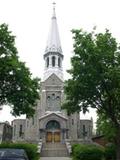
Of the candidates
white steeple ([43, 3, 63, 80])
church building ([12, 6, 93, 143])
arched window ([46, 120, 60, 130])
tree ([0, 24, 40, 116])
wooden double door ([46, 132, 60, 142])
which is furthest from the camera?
white steeple ([43, 3, 63, 80])

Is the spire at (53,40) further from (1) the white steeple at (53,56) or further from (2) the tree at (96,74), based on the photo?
(2) the tree at (96,74)

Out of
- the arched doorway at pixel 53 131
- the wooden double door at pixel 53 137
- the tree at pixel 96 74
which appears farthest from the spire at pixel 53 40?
the tree at pixel 96 74

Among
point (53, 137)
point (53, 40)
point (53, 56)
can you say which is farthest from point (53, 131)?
point (53, 40)

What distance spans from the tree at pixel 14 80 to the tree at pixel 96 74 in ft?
12.7

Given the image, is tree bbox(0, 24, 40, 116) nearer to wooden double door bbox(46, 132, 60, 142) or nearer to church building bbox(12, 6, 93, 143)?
church building bbox(12, 6, 93, 143)

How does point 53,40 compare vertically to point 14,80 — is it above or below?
above

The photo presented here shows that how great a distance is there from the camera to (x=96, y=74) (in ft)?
94.0

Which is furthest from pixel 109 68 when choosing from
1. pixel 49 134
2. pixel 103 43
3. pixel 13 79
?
pixel 49 134

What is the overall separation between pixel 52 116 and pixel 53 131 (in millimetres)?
2881

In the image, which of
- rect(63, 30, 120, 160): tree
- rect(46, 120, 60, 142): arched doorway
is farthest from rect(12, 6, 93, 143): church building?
rect(63, 30, 120, 160): tree

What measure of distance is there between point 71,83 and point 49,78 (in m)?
40.3

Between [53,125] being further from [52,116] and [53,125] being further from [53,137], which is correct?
[53,137]

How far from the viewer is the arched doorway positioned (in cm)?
6384

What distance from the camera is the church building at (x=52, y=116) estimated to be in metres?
64.3
